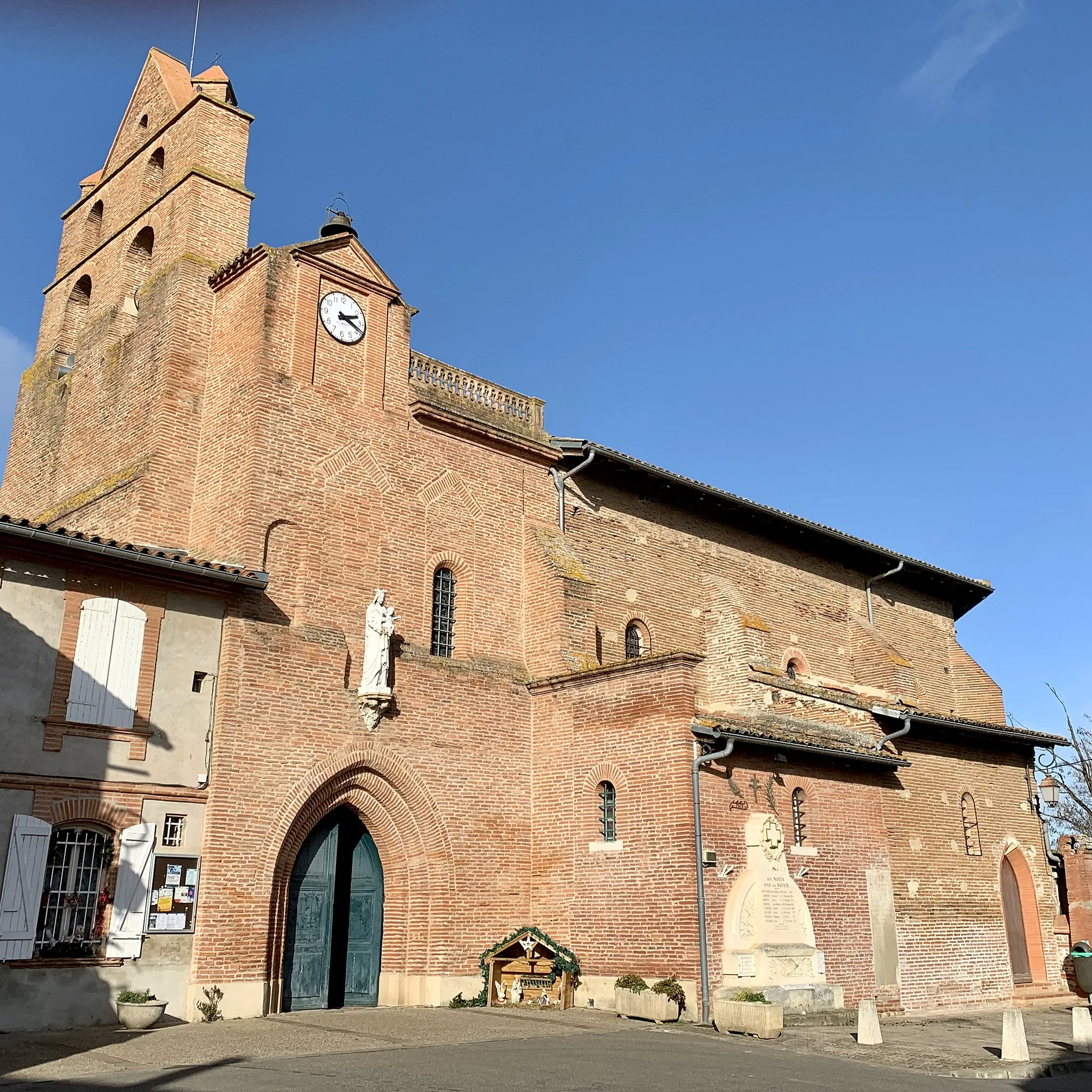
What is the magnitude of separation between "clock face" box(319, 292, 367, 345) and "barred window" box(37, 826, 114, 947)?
28.1ft

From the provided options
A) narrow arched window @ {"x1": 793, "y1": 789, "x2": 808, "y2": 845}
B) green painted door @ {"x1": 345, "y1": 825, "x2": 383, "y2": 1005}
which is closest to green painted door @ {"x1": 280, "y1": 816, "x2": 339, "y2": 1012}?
green painted door @ {"x1": 345, "y1": 825, "x2": 383, "y2": 1005}

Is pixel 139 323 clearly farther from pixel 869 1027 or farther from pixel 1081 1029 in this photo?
pixel 1081 1029

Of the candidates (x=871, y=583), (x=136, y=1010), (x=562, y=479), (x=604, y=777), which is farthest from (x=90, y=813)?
(x=871, y=583)

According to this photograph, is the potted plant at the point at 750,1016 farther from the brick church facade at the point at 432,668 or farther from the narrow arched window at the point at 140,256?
the narrow arched window at the point at 140,256

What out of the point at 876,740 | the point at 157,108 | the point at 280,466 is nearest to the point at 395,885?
the point at 280,466

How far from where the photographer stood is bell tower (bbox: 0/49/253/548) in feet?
57.0

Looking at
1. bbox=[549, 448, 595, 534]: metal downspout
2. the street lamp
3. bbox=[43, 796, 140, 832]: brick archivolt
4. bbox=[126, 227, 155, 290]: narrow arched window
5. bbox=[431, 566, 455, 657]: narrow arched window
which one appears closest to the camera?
bbox=[43, 796, 140, 832]: brick archivolt

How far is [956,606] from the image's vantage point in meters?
29.8

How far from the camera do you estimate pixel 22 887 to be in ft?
40.8

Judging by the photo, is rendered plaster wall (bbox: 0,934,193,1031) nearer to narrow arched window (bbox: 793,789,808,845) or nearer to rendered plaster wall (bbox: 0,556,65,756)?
rendered plaster wall (bbox: 0,556,65,756)

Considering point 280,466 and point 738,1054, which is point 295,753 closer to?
point 280,466

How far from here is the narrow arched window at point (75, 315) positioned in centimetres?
2109

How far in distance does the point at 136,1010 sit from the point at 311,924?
312 centimetres

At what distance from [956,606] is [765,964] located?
1721cm
